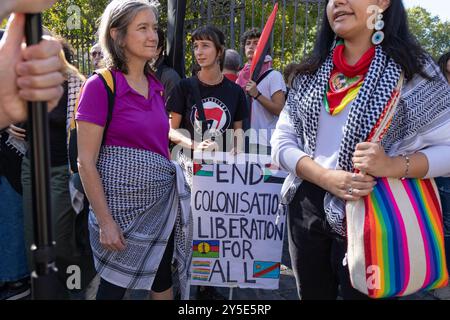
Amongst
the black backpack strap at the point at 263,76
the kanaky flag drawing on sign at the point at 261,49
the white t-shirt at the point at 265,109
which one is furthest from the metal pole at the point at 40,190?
the black backpack strap at the point at 263,76

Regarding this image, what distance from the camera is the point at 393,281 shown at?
5.40ft

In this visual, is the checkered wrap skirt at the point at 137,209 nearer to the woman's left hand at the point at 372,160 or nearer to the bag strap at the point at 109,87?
the bag strap at the point at 109,87

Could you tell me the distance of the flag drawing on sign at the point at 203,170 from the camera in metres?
3.11

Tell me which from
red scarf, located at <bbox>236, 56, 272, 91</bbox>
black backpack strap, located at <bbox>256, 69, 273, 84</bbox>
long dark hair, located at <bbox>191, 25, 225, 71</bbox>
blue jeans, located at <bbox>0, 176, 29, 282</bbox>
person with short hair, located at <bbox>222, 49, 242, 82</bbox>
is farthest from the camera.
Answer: person with short hair, located at <bbox>222, 49, 242, 82</bbox>

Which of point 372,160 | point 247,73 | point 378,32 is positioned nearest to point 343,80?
point 378,32

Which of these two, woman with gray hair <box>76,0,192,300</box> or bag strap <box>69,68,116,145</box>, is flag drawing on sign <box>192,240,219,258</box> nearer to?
woman with gray hair <box>76,0,192,300</box>

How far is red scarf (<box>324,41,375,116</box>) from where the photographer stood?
183cm

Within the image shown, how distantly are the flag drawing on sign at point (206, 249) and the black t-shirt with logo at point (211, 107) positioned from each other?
2.39ft

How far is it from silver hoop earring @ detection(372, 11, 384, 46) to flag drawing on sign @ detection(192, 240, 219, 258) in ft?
5.87

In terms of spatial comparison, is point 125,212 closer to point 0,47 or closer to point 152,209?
point 152,209

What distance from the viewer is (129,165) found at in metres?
2.33

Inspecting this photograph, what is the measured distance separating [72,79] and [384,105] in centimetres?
179

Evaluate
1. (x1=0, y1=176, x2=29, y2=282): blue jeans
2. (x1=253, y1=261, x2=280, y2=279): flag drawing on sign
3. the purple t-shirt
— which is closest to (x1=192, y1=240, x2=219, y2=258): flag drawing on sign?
(x1=253, y1=261, x2=280, y2=279): flag drawing on sign
